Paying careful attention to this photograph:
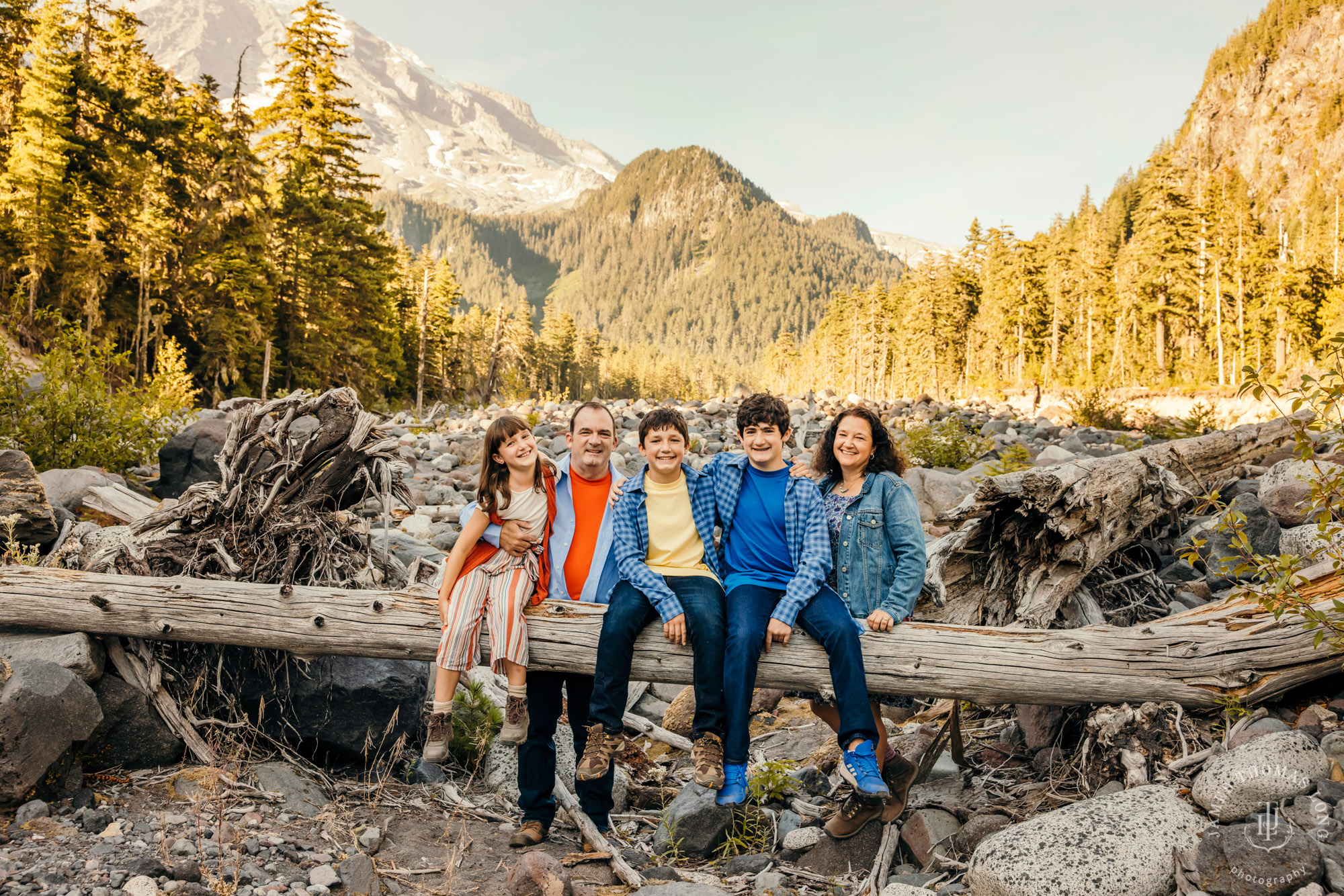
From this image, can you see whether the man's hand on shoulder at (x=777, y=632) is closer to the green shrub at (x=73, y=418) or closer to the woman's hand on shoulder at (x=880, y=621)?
the woman's hand on shoulder at (x=880, y=621)

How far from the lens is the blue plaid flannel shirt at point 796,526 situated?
12.1 ft

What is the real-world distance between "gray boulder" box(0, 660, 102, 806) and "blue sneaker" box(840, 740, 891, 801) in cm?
379

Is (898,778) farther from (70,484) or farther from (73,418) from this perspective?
(73,418)

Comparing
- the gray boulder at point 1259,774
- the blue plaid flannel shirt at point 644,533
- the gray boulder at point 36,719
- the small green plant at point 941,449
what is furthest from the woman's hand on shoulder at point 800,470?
the small green plant at point 941,449

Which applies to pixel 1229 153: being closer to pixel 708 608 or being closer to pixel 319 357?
pixel 319 357

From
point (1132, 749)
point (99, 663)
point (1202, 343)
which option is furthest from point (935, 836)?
point (1202, 343)

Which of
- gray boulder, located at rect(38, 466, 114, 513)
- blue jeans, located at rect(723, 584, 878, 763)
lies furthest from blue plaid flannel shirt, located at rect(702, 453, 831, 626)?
gray boulder, located at rect(38, 466, 114, 513)

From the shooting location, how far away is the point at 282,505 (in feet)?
16.3

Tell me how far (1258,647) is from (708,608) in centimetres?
273

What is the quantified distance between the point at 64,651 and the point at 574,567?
113 inches

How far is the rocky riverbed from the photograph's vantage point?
3.02m

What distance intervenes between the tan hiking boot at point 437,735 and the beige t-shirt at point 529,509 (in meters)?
1.03

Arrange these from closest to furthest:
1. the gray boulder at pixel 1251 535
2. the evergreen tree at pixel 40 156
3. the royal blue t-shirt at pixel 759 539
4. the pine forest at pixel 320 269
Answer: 1. the royal blue t-shirt at pixel 759 539
2. the gray boulder at pixel 1251 535
3. the evergreen tree at pixel 40 156
4. the pine forest at pixel 320 269

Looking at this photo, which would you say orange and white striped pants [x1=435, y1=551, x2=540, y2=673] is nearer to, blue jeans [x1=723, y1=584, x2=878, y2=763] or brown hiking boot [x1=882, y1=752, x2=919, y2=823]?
blue jeans [x1=723, y1=584, x2=878, y2=763]
